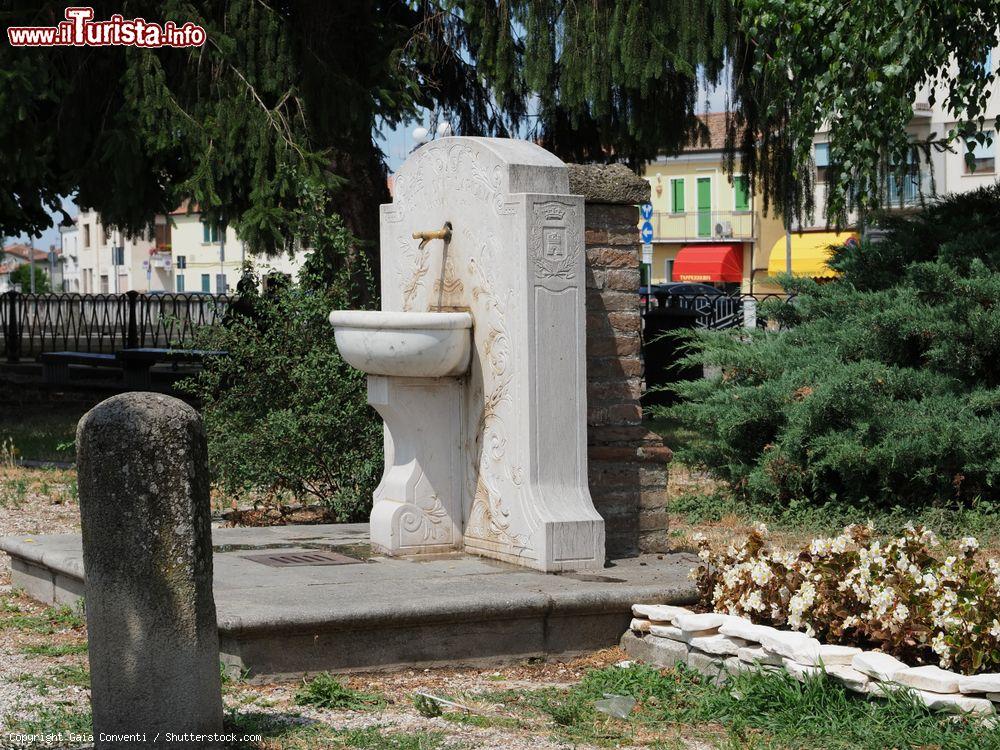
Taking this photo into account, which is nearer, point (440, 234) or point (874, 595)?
point (874, 595)

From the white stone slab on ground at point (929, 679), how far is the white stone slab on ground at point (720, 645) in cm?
69

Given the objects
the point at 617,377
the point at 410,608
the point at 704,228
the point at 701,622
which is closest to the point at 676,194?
the point at 704,228

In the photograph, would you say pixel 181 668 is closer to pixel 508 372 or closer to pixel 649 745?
pixel 649 745

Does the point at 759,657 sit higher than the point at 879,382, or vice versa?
the point at 879,382

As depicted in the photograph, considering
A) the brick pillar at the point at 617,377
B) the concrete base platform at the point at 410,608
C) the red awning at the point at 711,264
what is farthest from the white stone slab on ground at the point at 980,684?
the red awning at the point at 711,264

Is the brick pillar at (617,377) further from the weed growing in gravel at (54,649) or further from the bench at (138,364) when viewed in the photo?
the bench at (138,364)

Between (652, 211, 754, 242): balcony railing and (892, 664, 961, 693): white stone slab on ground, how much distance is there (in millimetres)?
52246

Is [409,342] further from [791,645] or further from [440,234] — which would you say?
[791,645]

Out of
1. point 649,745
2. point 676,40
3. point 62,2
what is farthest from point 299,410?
point 62,2

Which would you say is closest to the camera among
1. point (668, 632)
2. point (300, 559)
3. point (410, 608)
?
point (410, 608)

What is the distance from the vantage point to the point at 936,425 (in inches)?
325

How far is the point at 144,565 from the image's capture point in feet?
12.3

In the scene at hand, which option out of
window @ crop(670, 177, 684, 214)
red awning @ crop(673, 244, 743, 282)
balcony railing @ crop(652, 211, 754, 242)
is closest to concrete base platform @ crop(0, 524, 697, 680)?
balcony railing @ crop(652, 211, 754, 242)

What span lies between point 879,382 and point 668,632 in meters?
3.90
